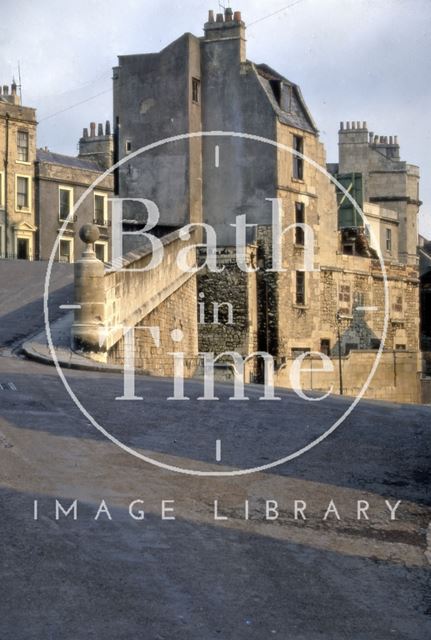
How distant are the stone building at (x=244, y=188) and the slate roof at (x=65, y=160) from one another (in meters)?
16.1

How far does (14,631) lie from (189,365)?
21.7 meters

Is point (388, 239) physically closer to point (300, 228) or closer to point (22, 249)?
point (300, 228)

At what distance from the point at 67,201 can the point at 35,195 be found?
79.1 inches

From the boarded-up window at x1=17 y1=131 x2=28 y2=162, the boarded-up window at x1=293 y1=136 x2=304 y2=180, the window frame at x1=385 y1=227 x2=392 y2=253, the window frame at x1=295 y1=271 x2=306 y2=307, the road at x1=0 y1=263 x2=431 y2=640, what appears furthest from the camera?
the window frame at x1=385 y1=227 x2=392 y2=253

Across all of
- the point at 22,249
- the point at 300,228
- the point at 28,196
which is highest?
the point at 28,196

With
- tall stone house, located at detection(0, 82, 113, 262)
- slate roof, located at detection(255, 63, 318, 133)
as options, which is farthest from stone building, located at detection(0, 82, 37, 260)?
slate roof, located at detection(255, 63, 318, 133)

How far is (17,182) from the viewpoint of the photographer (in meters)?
52.4

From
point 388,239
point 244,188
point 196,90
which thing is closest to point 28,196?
point 196,90

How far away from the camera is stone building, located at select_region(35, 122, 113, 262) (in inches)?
2101

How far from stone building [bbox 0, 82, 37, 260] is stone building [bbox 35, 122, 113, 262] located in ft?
1.85

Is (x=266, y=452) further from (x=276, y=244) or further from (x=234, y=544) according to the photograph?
(x=276, y=244)

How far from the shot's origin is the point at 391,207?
209 ft

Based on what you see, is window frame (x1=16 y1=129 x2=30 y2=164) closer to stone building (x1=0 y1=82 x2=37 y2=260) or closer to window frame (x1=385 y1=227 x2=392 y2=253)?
stone building (x1=0 y1=82 x2=37 y2=260)

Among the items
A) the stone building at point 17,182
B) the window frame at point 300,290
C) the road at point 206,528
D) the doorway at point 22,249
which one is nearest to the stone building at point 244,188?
the window frame at point 300,290
